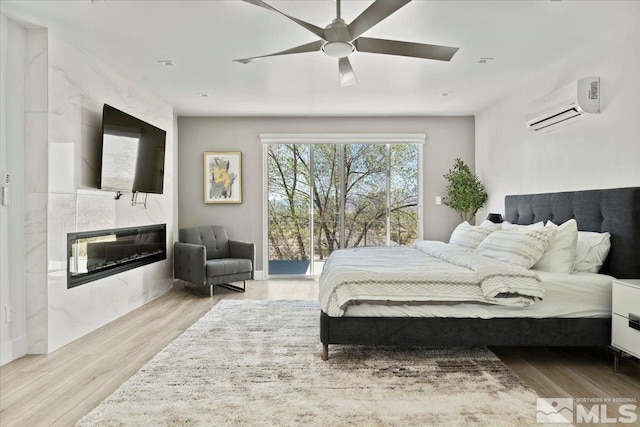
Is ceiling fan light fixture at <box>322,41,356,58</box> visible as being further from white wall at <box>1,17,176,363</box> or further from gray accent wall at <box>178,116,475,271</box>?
gray accent wall at <box>178,116,475,271</box>

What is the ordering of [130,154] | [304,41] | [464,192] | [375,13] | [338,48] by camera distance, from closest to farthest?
[375,13] → [338,48] → [304,41] → [130,154] → [464,192]

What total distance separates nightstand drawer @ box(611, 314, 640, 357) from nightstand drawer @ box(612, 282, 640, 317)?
50mm

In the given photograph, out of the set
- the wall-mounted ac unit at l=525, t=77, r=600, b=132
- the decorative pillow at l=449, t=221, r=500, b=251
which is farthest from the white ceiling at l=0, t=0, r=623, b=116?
the decorative pillow at l=449, t=221, r=500, b=251

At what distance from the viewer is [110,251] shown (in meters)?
3.89

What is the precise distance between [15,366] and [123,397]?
3.89 ft

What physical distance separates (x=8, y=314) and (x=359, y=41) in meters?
3.27

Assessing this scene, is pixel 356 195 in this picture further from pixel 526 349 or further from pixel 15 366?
pixel 15 366

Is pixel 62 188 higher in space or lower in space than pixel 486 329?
higher

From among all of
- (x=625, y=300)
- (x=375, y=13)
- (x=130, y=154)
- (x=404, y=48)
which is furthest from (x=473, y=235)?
(x=130, y=154)

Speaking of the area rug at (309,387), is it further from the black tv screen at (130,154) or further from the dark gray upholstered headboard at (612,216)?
the black tv screen at (130,154)

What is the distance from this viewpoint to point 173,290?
17.3ft

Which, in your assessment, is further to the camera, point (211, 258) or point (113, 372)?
point (211, 258)

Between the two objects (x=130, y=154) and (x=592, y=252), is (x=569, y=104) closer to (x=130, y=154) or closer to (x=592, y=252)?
(x=592, y=252)

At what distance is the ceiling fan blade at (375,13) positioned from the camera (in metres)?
2.05
